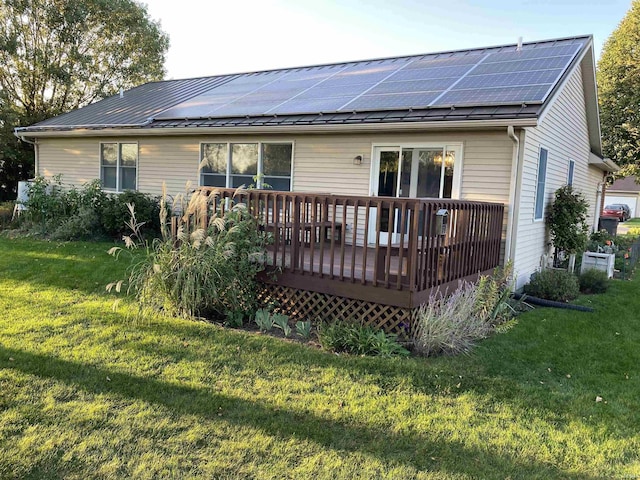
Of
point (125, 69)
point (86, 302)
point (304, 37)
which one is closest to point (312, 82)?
point (304, 37)

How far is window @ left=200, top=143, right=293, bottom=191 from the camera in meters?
9.86

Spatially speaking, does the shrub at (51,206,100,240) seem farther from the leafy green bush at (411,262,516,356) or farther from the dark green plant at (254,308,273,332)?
the leafy green bush at (411,262,516,356)

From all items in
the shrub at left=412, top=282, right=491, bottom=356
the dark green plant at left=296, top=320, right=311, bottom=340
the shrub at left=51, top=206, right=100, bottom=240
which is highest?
the shrub at left=51, top=206, right=100, bottom=240

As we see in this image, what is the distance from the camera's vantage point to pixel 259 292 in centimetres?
623

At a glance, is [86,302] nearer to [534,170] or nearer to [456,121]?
[456,121]

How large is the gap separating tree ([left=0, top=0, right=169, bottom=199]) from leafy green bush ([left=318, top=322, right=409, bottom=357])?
17.8 metres

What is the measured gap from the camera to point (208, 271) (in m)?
5.38

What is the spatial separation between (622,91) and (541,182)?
17381 millimetres

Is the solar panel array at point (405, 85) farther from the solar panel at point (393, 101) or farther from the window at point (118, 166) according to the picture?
the window at point (118, 166)

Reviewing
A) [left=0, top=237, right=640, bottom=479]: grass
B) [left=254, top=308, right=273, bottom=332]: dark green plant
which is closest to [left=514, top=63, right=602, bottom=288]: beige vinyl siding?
[left=0, top=237, right=640, bottom=479]: grass

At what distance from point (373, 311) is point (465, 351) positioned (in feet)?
3.48

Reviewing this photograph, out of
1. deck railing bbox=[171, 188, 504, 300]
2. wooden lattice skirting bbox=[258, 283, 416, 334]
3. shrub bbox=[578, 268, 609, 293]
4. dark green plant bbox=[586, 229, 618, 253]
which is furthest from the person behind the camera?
dark green plant bbox=[586, 229, 618, 253]

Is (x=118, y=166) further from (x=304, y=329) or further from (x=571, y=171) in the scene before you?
(x=571, y=171)

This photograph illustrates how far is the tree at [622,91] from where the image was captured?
69.2 feet
